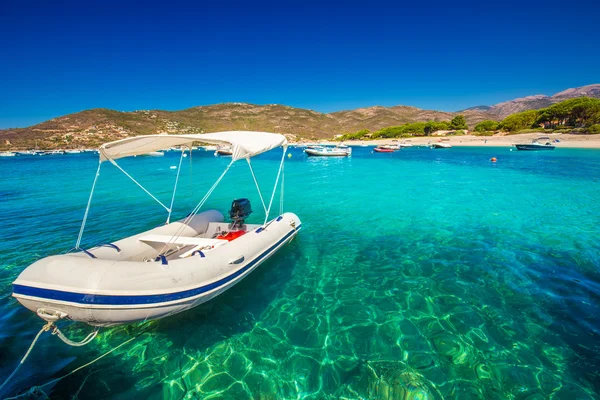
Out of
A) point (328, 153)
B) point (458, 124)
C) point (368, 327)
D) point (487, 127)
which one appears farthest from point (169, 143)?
point (458, 124)

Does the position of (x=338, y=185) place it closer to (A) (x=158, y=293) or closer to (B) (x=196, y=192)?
A: (B) (x=196, y=192)

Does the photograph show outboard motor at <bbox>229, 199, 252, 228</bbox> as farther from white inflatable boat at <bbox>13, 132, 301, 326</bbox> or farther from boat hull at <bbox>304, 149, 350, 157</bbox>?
boat hull at <bbox>304, 149, 350, 157</bbox>

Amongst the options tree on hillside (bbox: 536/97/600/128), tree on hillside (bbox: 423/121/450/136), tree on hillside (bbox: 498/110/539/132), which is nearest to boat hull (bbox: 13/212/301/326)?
tree on hillside (bbox: 536/97/600/128)

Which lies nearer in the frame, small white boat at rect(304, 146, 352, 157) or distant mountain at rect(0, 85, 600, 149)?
small white boat at rect(304, 146, 352, 157)

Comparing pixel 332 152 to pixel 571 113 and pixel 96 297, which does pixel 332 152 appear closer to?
pixel 96 297

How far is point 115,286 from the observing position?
3918mm

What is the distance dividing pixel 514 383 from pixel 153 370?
18.8ft

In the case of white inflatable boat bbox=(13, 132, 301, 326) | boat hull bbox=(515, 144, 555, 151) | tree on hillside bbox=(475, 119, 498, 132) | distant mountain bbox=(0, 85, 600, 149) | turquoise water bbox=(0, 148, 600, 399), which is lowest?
boat hull bbox=(515, 144, 555, 151)

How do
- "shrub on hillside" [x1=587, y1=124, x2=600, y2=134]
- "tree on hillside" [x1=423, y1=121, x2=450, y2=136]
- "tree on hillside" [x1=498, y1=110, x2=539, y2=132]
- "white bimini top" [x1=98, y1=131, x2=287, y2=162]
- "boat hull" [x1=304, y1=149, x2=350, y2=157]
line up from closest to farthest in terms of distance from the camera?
"white bimini top" [x1=98, y1=131, x2=287, y2=162]
"boat hull" [x1=304, y1=149, x2=350, y2=157]
"shrub on hillside" [x1=587, y1=124, x2=600, y2=134]
"tree on hillside" [x1=498, y1=110, x2=539, y2=132]
"tree on hillside" [x1=423, y1=121, x2=450, y2=136]

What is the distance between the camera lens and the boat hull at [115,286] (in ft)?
12.3

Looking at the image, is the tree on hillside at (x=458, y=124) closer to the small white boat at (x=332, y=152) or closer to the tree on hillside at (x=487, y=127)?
the tree on hillside at (x=487, y=127)

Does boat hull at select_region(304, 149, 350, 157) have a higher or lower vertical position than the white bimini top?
lower

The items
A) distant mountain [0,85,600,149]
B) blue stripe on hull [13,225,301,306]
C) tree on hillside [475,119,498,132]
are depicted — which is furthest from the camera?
distant mountain [0,85,600,149]

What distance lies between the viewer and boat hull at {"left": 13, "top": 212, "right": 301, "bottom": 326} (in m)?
3.75
